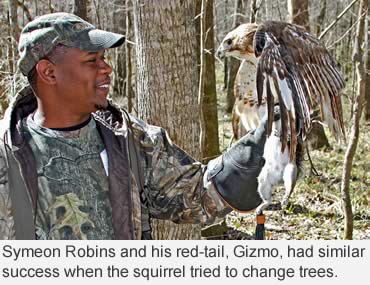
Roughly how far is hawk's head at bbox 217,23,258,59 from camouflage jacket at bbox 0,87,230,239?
121 centimetres

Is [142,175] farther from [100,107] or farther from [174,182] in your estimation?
[100,107]

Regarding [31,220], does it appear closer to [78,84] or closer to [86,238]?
[86,238]

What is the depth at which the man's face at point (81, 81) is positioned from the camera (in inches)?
91.7

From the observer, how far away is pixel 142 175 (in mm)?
2506

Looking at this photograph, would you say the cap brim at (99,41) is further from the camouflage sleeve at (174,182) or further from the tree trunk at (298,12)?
the tree trunk at (298,12)

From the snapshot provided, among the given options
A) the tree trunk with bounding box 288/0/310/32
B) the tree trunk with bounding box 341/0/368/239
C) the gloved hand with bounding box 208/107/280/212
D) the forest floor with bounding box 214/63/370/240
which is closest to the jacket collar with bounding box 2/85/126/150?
the gloved hand with bounding box 208/107/280/212

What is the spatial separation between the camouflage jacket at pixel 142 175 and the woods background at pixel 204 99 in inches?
33.7

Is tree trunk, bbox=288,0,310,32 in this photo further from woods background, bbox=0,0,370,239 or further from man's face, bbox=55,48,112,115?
man's face, bbox=55,48,112,115

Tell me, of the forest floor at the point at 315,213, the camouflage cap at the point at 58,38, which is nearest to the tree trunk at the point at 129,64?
the forest floor at the point at 315,213

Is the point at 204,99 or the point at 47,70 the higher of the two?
the point at 47,70

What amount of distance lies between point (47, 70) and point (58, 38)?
5.3 inches

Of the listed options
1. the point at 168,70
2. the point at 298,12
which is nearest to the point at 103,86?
the point at 168,70

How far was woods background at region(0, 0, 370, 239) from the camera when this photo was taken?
3.74m

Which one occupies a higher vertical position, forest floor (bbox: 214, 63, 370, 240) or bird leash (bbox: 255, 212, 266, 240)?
bird leash (bbox: 255, 212, 266, 240)
